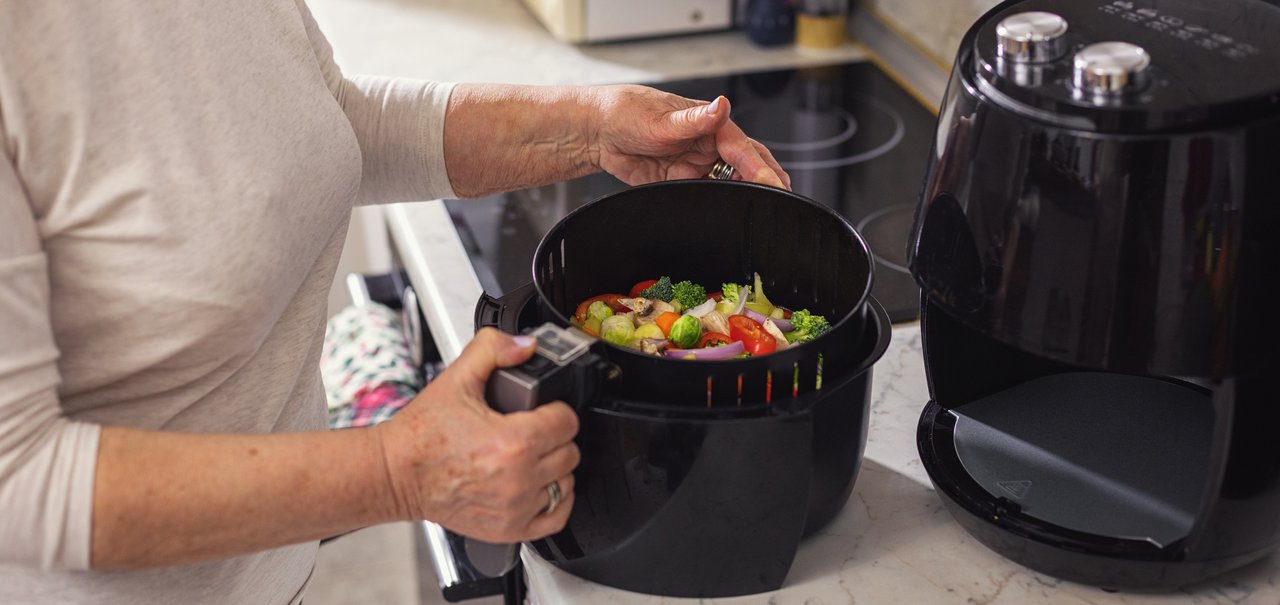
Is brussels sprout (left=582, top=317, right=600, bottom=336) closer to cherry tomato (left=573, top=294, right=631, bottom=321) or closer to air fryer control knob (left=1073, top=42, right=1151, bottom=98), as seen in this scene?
cherry tomato (left=573, top=294, right=631, bottom=321)

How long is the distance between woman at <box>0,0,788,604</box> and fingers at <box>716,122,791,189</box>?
340 mm

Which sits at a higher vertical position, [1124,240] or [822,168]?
[1124,240]

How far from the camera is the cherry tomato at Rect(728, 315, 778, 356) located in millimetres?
917

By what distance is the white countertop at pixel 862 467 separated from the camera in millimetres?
867

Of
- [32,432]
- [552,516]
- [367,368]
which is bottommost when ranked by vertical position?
[367,368]

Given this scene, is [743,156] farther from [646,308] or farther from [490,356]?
[490,356]

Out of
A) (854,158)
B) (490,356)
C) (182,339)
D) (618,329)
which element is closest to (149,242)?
(182,339)

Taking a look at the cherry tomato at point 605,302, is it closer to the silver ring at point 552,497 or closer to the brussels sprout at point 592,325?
the brussels sprout at point 592,325

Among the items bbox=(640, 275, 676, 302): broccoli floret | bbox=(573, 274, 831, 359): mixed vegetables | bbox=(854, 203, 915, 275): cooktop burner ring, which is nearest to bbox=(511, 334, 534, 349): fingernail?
bbox=(573, 274, 831, 359): mixed vegetables

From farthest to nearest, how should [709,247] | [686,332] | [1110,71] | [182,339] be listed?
[709,247], [686,332], [182,339], [1110,71]

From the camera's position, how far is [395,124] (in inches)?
45.4

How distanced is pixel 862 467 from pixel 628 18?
3.65 ft

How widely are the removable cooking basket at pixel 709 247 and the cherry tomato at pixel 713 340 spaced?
0.10 m

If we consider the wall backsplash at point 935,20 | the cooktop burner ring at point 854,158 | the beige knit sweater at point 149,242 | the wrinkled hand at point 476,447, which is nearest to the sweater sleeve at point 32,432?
the beige knit sweater at point 149,242
